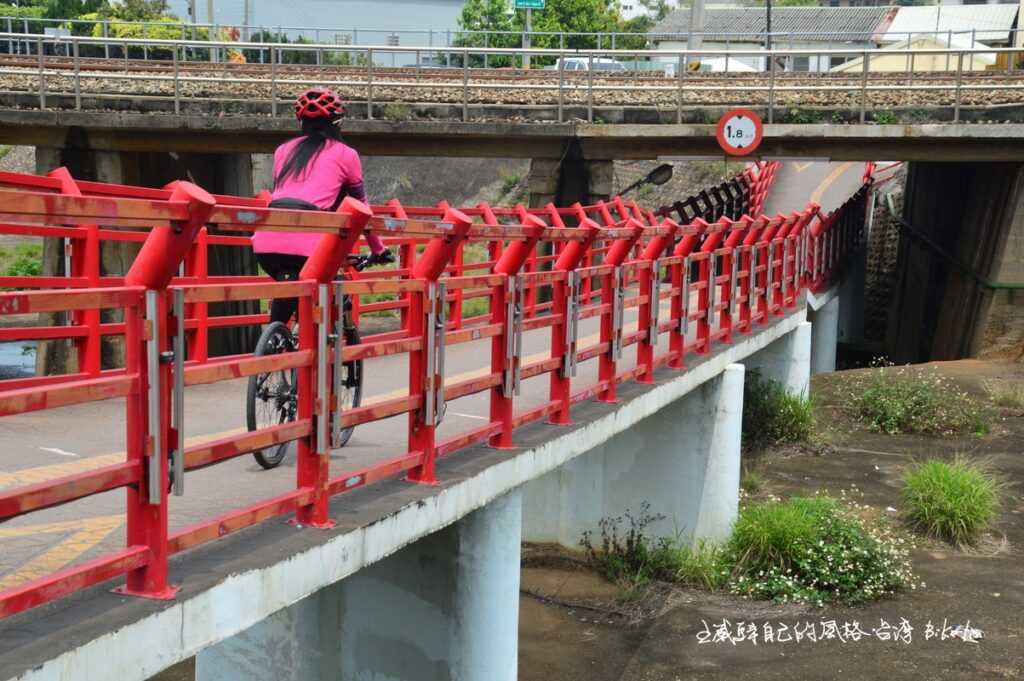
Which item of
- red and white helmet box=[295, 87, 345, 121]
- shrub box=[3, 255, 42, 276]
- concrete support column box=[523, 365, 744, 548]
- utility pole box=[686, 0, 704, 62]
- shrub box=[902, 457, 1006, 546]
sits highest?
utility pole box=[686, 0, 704, 62]

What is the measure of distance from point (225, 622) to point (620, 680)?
16.5 feet

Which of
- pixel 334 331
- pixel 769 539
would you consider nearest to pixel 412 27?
pixel 769 539

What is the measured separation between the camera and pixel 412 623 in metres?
6.70

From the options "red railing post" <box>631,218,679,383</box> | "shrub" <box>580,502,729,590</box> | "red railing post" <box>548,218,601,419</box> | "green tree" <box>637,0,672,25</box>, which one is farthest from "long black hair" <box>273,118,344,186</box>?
"green tree" <box>637,0,672,25</box>

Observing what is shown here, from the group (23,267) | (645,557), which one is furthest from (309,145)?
(23,267)

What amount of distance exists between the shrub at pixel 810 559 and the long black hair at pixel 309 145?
221 inches

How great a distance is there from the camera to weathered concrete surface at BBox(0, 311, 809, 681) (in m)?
3.61

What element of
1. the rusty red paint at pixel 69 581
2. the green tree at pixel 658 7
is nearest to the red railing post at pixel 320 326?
the rusty red paint at pixel 69 581

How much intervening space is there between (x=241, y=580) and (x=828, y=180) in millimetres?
39700

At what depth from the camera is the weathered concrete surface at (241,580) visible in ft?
11.9

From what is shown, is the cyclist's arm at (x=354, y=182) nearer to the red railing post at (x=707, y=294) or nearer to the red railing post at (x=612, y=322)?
the red railing post at (x=612, y=322)

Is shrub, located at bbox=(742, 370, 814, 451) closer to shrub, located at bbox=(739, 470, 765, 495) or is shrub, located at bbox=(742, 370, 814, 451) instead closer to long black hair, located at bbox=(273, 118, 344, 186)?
shrub, located at bbox=(739, 470, 765, 495)

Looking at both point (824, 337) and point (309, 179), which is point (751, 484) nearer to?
point (309, 179)

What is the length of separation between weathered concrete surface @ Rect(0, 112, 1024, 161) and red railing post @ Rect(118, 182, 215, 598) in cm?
2076
